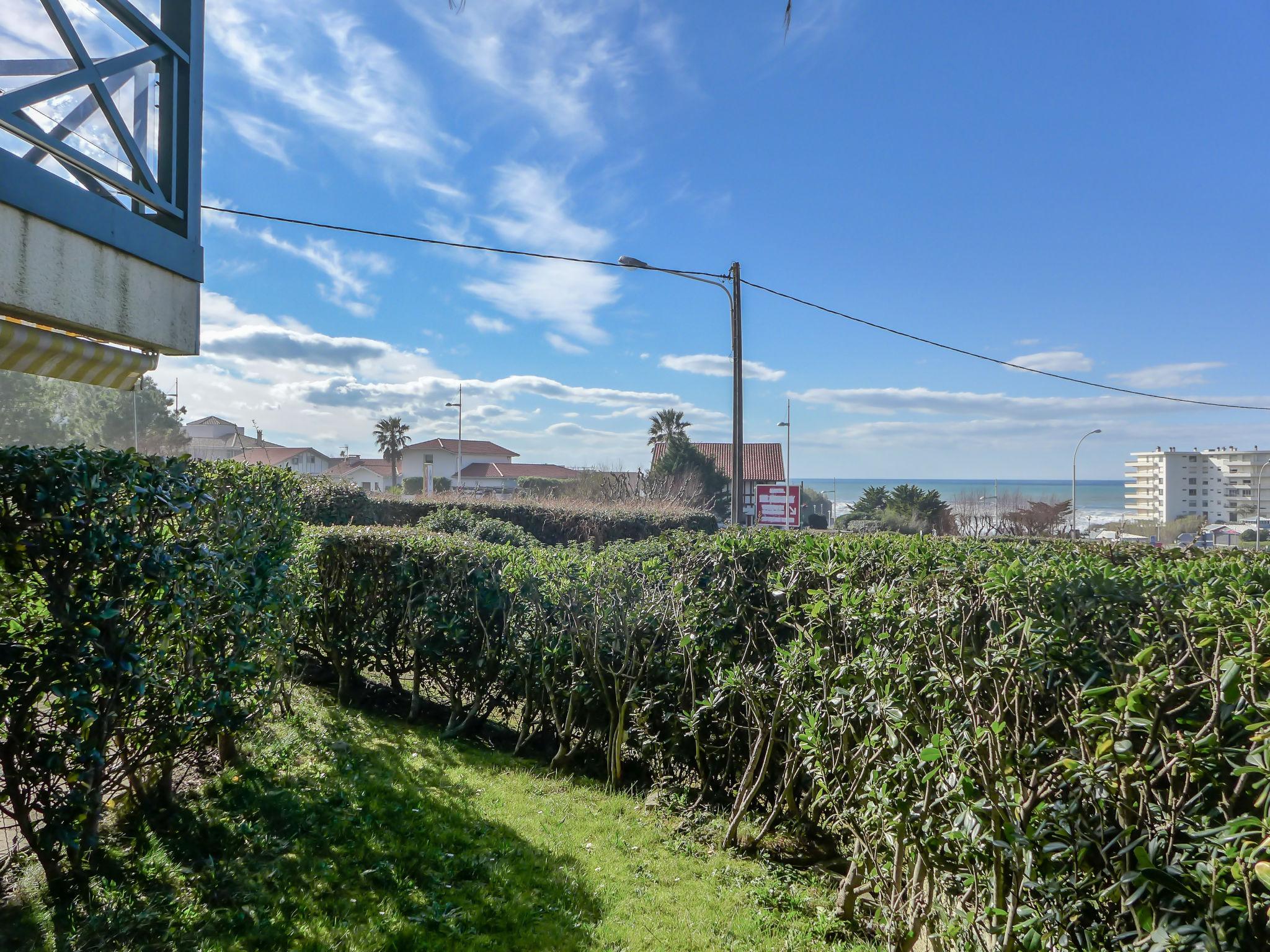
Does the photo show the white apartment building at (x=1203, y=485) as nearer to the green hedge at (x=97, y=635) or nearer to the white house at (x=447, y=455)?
the white house at (x=447, y=455)

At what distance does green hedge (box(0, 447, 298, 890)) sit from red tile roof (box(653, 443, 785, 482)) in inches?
1463

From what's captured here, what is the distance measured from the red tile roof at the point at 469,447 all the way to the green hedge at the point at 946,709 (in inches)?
2742

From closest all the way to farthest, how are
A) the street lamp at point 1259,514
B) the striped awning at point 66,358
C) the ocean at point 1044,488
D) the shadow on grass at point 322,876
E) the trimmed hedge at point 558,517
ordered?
1. the shadow on grass at point 322,876
2. the striped awning at point 66,358
3. the trimmed hedge at point 558,517
4. the street lamp at point 1259,514
5. the ocean at point 1044,488

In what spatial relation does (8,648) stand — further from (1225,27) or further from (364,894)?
(1225,27)

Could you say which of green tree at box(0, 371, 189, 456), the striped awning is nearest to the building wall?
green tree at box(0, 371, 189, 456)

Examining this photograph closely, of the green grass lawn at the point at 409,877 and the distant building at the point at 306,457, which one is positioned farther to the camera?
the distant building at the point at 306,457

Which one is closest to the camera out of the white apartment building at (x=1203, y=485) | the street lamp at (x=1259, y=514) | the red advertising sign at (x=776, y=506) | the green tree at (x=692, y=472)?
the red advertising sign at (x=776, y=506)

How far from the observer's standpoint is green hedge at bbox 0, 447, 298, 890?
8.31 feet

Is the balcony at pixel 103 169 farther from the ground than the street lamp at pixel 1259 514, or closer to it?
farther from the ground

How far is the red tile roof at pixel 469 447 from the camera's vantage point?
73.1 metres

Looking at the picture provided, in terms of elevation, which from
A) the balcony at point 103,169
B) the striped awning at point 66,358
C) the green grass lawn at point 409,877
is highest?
the balcony at point 103,169

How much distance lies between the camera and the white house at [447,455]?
72.6 m

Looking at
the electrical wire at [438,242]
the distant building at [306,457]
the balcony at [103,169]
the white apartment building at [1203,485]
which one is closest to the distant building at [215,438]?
the distant building at [306,457]

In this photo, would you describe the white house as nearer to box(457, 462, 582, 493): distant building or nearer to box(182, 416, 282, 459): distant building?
box(457, 462, 582, 493): distant building
